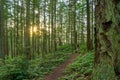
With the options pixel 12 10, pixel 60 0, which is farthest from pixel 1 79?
pixel 60 0

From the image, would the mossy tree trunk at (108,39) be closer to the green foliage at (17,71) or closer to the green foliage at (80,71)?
the green foliage at (80,71)

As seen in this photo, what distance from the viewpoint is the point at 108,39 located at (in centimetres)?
211

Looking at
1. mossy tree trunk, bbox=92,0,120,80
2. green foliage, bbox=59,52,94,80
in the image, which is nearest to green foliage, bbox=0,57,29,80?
green foliage, bbox=59,52,94,80

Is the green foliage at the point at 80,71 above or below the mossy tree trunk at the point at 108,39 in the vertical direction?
below

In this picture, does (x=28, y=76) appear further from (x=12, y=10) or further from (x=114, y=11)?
(x=12, y=10)

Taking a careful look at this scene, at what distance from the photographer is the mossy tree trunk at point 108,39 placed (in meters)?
2.06

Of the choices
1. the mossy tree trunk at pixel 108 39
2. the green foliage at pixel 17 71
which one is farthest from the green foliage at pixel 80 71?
the mossy tree trunk at pixel 108 39

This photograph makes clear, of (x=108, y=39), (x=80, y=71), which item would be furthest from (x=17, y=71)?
(x=108, y=39)

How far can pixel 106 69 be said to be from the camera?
214 cm

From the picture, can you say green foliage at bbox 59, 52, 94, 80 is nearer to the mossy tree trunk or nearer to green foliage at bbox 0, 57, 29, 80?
green foliage at bbox 0, 57, 29, 80

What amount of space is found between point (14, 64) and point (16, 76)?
817 mm

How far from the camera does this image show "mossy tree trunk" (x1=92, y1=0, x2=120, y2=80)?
2057 millimetres

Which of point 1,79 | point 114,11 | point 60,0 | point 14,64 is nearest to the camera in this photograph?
point 114,11

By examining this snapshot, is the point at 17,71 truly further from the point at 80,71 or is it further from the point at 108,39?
the point at 108,39
